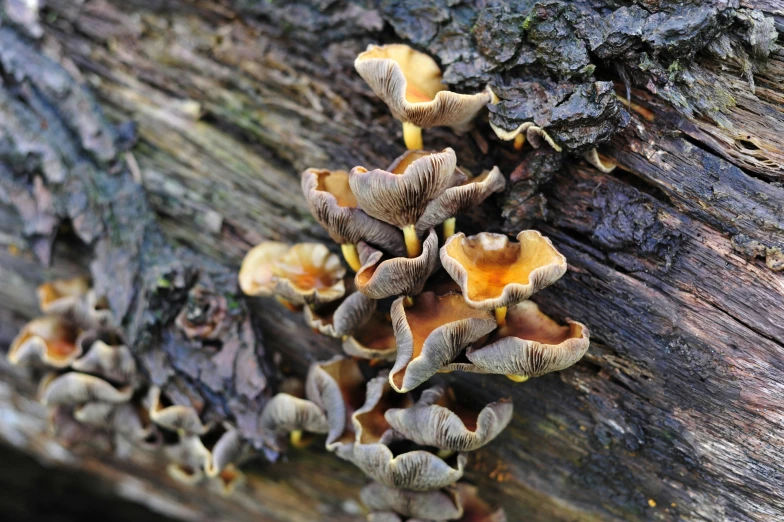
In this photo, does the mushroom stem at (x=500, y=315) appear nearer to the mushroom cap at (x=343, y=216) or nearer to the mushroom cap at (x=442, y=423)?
the mushroom cap at (x=442, y=423)

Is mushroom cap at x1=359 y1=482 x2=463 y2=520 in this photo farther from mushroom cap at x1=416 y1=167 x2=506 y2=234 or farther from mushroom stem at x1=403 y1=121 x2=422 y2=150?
mushroom stem at x1=403 y1=121 x2=422 y2=150

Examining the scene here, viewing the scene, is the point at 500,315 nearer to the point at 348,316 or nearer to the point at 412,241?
the point at 412,241

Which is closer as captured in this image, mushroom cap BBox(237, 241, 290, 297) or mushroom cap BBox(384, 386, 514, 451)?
mushroom cap BBox(384, 386, 514, 451)

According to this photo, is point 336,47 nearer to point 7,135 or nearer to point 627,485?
point 7,135

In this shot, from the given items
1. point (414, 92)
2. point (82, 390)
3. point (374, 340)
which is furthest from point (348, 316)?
point (82, 390)

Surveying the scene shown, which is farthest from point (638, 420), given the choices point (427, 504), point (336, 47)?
point (336, 47)

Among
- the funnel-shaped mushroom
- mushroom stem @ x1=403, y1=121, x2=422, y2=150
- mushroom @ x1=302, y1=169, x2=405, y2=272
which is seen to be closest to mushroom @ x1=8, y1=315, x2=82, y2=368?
the funnel-shaped mushroom

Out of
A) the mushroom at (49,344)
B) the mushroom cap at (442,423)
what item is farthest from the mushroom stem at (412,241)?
the mushroom at (49,344)
